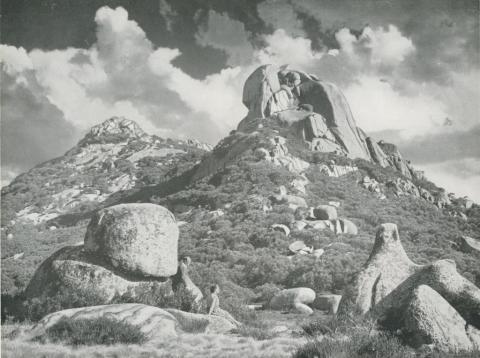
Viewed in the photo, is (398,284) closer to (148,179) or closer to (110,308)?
(110,308)

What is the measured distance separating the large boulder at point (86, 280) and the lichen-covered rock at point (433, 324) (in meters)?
6.99

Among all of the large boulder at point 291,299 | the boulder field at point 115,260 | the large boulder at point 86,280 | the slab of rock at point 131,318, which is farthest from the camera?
the large boulder at point 291,299

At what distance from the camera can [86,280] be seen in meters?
10.8

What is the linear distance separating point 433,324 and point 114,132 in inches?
3945

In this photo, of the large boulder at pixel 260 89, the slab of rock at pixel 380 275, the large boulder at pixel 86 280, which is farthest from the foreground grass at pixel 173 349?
the large boulder at pixel 260 89

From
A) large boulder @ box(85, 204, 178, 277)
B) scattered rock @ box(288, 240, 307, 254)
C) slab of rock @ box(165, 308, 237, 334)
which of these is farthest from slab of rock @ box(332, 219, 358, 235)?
slab of rock @ box(165, 308, 237, 334)

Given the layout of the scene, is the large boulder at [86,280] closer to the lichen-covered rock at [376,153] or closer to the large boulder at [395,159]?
the lichen-covered rock at [376,153]

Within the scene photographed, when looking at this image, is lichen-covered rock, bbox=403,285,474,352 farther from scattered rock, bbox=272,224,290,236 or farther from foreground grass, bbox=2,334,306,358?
scattered rock, bbox=272,224,290,236

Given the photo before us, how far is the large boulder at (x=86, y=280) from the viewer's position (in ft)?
35.1

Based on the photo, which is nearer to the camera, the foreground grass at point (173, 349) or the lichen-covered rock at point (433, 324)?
the lichen-covered rock at point (433, 324)

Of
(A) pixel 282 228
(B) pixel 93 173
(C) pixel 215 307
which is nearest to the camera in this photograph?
(C) pixel 215 307

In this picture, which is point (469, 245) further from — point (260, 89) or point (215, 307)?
point (260, 89)

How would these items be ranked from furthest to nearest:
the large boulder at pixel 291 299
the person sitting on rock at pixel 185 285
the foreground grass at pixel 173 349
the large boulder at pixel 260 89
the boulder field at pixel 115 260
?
the large boulder at pixel 260 89 < the large boulder at pixel 291 299 < the person sitting on rock at pixel 185 285 < the boulder field at pixel 115 260 < the foreground grass at pixel 173 349

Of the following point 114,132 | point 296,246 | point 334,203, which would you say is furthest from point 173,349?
point 114,132
